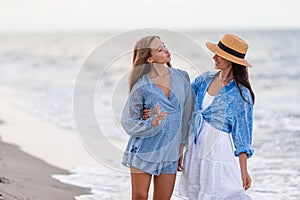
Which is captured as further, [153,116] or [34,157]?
[34,157]

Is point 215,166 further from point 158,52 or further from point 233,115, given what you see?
point 158,52

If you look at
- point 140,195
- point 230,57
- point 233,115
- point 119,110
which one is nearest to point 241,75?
point 230,57

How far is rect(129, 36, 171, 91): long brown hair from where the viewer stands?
322 centimetres

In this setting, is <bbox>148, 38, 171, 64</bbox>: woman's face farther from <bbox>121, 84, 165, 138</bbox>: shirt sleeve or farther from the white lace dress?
the white lace dress

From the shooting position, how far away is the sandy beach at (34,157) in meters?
4.73

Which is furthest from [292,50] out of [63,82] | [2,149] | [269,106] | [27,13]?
[2,149]

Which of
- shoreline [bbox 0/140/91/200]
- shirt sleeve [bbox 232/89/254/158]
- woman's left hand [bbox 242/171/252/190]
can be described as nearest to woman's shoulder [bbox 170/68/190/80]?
shirt sleeve [bbox 232/89/254/158]

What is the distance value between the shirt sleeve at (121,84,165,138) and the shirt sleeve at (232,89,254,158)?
1.47ft

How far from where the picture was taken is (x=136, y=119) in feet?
10.4

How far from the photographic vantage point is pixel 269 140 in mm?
7859

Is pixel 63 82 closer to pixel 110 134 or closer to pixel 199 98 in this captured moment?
pixel 110 134

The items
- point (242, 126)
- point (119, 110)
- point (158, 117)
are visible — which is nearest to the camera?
point (158, 117)

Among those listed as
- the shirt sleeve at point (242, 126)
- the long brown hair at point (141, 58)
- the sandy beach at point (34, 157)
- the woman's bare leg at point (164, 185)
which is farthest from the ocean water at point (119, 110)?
the woman's bare leg at point (164, 185)

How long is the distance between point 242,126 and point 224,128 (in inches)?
4.4
